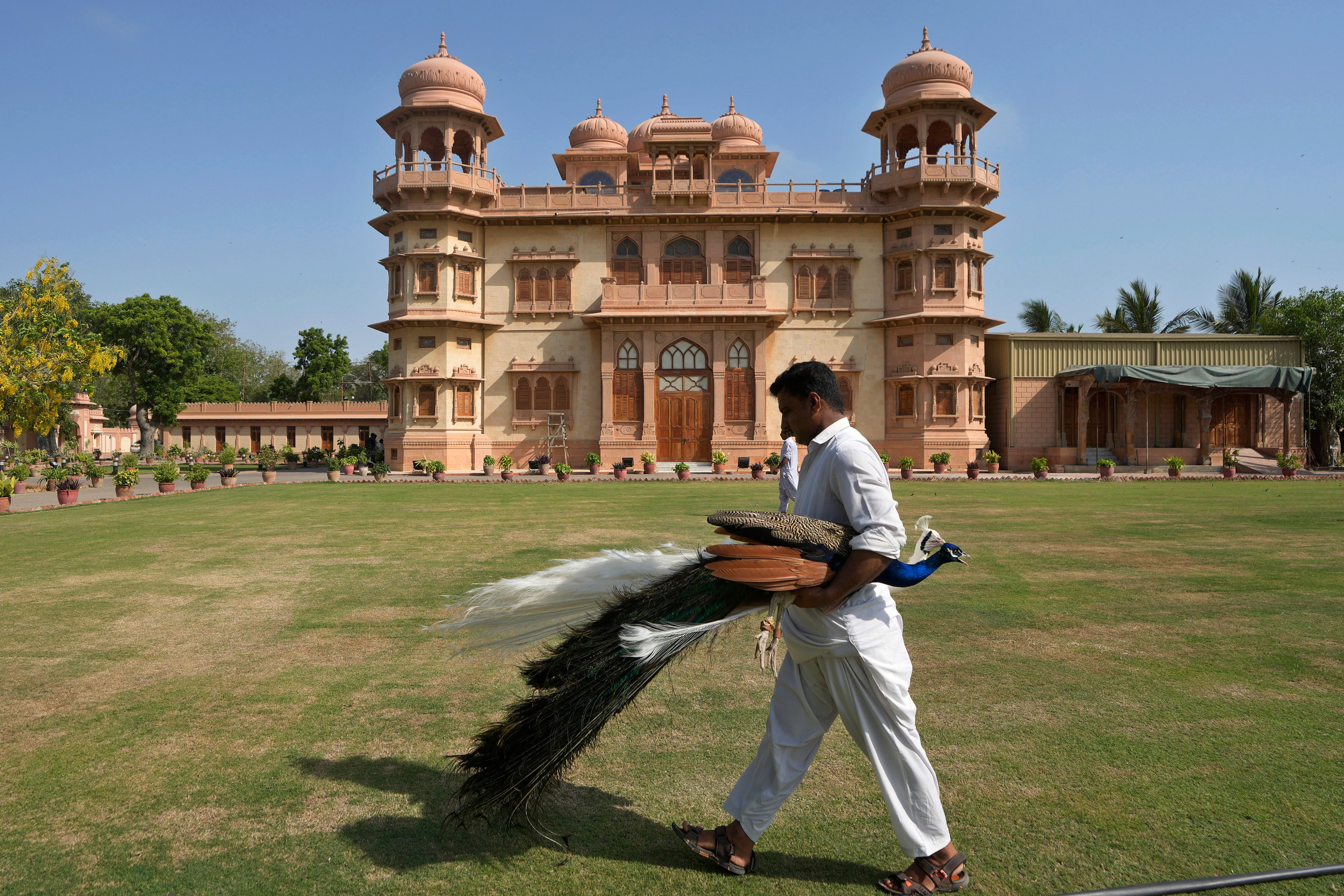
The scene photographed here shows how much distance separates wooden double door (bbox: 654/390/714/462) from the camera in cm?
3238

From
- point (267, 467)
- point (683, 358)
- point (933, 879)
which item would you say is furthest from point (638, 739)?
point (683, 358)

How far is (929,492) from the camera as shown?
66.4 feet

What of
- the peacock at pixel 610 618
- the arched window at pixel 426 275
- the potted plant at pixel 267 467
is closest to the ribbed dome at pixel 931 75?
the arched window at pixel 426 275

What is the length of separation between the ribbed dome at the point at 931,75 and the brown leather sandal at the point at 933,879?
109ft

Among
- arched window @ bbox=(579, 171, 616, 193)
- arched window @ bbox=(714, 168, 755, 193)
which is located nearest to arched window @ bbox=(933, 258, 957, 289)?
arched window @ bbox=(714, 168, 755, 193)

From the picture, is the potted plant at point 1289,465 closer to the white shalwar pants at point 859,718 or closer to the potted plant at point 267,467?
the white shalwar pants at point 859,718

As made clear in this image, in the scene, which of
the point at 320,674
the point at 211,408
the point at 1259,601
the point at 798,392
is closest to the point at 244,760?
the point at 320,674

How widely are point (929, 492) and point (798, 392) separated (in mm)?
18127

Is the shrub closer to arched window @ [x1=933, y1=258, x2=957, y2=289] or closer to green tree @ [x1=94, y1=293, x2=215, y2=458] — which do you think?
arched window @ [x1=933, y1=258, x2=957, y2=289]

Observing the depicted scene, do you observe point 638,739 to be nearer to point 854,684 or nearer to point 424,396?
point 854,684

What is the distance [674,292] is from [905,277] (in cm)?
922

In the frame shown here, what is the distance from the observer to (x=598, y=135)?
125 ft

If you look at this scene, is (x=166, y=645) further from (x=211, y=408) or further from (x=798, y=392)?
(x=211, y=408)

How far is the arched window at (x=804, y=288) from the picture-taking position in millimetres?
32812
